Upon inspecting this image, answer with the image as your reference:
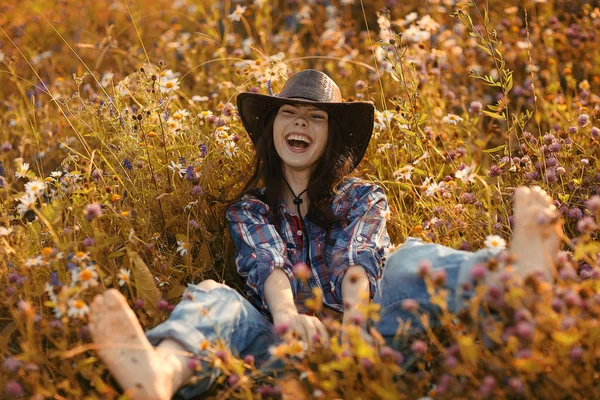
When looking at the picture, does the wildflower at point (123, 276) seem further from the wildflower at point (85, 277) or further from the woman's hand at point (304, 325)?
the woman's hand at point (304, 325)

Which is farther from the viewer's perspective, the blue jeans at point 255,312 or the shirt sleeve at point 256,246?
the shirt sleeve at point 256,246

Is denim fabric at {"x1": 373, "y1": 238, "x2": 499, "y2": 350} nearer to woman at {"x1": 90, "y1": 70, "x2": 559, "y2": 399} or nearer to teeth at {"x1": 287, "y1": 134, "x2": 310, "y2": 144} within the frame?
woman at {"x1": 90, "y1": 70, "x2": 559, "y2": 399}

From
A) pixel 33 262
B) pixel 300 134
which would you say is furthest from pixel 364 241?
pixel 33 262

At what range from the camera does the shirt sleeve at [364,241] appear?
2.84m

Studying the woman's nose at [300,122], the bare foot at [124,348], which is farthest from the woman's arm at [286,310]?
the woman's nose at [300,122]

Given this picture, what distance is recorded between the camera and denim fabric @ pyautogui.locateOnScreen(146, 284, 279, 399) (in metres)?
2.35

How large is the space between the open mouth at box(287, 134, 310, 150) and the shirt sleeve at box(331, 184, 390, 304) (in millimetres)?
307

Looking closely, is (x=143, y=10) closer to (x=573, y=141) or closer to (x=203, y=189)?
(x=203, y=189)

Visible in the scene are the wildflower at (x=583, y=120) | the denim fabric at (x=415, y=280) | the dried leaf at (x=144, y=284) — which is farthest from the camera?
the wildflower at (x=583, y=120)

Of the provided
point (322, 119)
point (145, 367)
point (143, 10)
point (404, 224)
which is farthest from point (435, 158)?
point (143, 10)

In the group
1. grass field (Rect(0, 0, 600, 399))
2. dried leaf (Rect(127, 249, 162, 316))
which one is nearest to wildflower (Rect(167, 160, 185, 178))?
grass field (Rect(0, 0, 600, 399))

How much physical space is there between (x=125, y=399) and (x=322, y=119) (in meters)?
1.48

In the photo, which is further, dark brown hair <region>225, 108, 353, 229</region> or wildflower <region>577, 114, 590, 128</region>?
wildflower <region>577, 114, 590, 128</region>

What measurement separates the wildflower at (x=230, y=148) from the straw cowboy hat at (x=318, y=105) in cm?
12
